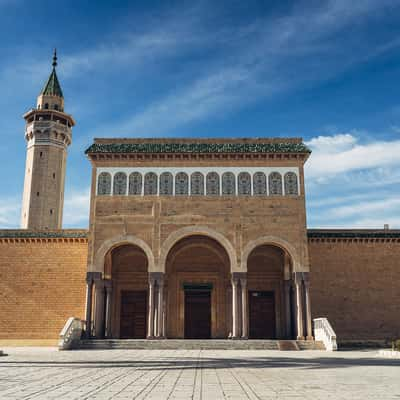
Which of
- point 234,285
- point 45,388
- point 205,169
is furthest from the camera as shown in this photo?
point 205,169

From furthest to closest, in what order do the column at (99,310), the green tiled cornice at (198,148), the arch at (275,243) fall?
the green tiled cornice at (198,148) < the arch at (275,243) < the column at (99,310)

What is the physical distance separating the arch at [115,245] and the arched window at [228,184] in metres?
4.36

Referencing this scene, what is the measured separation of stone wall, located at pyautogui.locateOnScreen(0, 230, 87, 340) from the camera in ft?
77.4

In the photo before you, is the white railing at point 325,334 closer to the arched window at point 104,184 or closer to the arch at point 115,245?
the arch at point 115,245

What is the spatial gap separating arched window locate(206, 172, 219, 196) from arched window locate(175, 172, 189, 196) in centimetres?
97

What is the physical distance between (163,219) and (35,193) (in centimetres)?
1367

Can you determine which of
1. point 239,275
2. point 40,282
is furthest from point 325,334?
point 40,282

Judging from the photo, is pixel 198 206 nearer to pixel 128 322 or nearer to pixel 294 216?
pixel 294 216

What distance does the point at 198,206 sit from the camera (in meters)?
22.6

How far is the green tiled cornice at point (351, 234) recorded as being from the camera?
2422 cm

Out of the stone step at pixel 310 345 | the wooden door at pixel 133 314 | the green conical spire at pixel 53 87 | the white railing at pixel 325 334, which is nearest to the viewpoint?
the white railing at pixel 325 334

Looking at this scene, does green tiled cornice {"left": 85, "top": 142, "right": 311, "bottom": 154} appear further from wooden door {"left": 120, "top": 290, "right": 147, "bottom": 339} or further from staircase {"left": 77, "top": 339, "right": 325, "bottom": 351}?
staircase {"left": 77, "top": 339, "right": 325, "bottom": 351}

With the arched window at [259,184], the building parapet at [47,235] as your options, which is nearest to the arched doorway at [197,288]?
the arched window at [259,184]

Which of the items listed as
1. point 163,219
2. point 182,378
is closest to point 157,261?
point 163,219
